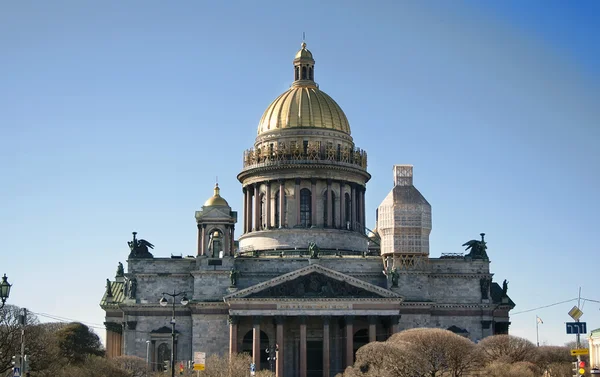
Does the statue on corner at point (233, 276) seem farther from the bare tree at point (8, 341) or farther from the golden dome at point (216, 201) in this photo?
the bare tree at point (8, 341)

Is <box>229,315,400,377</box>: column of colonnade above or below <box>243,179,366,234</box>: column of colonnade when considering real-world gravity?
below

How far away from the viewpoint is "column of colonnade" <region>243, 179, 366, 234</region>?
116 metres

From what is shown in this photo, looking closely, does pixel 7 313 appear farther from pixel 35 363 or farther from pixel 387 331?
pixel 387 331

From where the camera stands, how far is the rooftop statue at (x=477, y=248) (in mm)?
110000

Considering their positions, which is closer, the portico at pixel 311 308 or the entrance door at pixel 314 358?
the portico at pixel 311 308

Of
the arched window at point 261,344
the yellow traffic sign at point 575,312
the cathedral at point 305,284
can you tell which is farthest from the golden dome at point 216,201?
the yellow traffic sign at point 575,312

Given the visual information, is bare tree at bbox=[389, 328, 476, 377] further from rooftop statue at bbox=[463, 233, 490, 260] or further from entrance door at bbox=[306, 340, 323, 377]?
rooftop statue at bbox=[463, 233, 490, 260]

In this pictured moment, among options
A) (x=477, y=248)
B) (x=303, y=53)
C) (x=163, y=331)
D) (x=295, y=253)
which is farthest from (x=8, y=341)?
(x=303, y=53)

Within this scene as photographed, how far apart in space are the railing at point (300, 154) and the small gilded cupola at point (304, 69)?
8.44 metres

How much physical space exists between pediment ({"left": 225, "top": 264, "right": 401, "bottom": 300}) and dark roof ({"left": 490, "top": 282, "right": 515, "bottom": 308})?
41.9 feet

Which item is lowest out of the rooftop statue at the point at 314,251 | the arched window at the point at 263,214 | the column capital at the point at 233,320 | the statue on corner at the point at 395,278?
the column capital at the point at 233,320

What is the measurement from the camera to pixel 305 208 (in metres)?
117

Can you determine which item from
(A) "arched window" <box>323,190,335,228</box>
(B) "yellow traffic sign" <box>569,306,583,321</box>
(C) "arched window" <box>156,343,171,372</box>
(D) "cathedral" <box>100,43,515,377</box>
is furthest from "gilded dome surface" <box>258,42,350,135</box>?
(B) "yellow traffic sign" <box>569,306,583,321</box>

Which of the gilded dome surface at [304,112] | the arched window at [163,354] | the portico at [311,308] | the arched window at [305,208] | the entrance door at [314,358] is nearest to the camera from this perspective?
the portico at [311,308]
